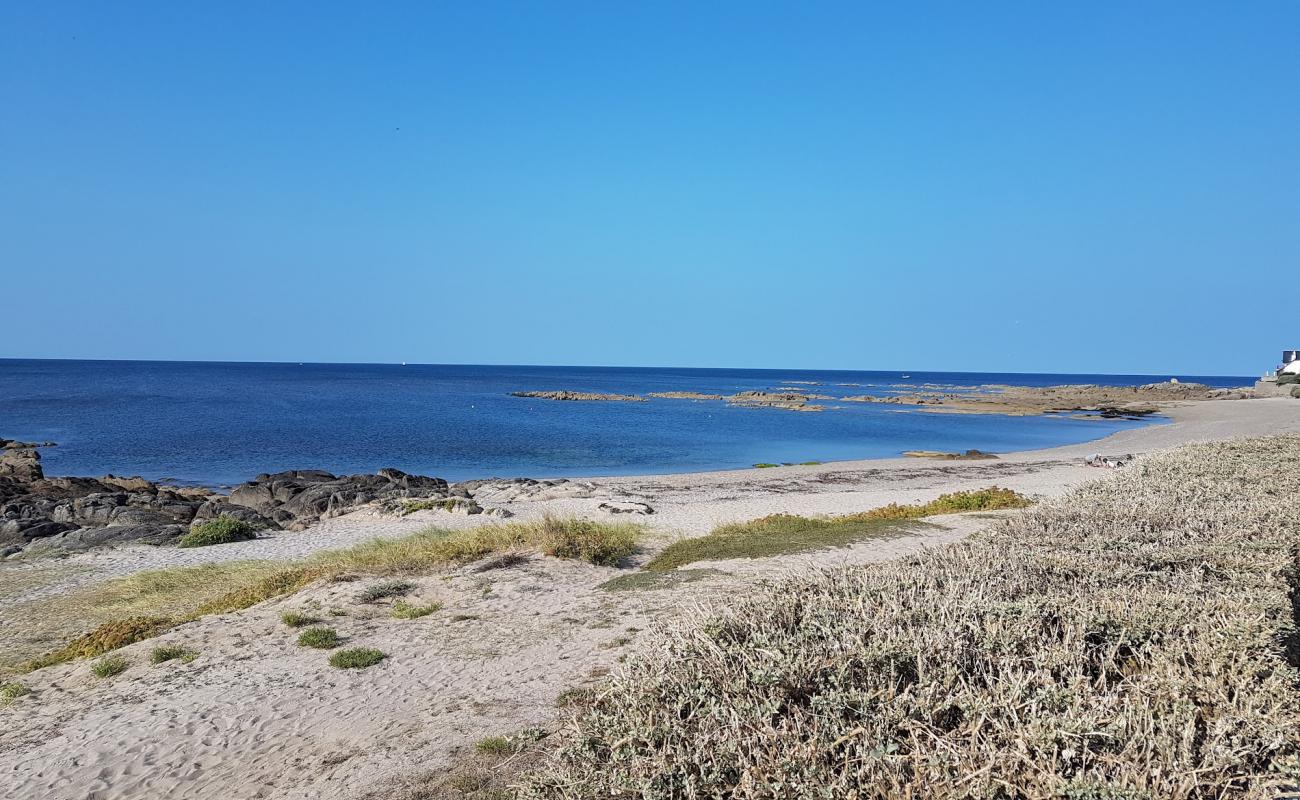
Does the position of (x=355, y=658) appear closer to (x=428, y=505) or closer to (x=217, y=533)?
(x=217, y=533)

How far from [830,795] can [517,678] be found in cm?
524

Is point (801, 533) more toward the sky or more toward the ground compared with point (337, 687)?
more toward the sky

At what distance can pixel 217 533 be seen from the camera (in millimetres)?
20250

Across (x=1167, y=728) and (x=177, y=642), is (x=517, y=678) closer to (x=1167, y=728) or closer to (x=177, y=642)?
(x=177, y=642)

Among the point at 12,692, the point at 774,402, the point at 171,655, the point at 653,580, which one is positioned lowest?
the point at 12,692

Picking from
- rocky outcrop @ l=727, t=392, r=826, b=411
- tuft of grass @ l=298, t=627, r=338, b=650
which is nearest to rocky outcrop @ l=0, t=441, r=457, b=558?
tuft of grass @ l=298, t=627, r=338, b=650

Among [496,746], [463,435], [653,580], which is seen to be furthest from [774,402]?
[496,746]

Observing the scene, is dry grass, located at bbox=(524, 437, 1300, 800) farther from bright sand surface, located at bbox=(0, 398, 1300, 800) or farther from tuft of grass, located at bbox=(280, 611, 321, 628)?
tuft of grass, located at bbox=(280, 611, 321, 628)

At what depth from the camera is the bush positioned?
9.11m

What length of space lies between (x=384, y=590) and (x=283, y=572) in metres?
3.32

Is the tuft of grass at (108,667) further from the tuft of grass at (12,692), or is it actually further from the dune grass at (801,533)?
the dune grass at (801,533)

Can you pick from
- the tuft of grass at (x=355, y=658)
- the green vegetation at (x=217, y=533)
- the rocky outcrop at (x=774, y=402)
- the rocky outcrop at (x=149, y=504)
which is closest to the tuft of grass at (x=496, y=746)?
the tuft of grass at (x=355, y=658)

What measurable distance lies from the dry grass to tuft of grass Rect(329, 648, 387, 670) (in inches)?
196

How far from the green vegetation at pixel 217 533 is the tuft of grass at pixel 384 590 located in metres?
10.2
